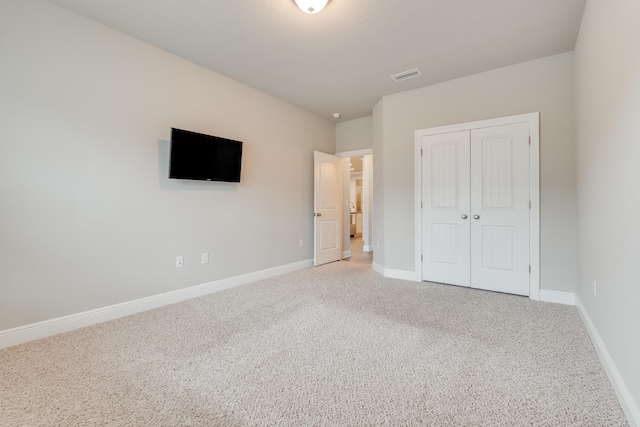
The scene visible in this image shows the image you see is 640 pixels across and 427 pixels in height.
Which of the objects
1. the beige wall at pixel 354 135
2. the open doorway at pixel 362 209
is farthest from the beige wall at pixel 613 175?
the open doorway at pixel 362 209

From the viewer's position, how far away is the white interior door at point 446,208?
355 cm

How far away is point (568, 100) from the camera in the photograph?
296 centimetres

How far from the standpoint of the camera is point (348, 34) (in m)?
2.64

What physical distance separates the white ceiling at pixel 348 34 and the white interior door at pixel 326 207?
1.65m

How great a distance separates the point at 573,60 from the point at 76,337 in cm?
536

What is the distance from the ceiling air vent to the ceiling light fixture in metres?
1.56

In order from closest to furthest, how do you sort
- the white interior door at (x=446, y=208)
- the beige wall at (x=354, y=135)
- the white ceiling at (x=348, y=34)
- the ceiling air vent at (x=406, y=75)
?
the white ceiling at (x=348, y=34), the ceiling air vent at (x=406, y=75), the white interior door at (x=446, y=208), the beige wall at (x=354, y=135)

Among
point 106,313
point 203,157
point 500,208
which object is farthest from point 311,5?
point 106,313

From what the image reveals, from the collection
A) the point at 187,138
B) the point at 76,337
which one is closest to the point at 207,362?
the point at 76,337

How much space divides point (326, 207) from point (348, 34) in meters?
2.91

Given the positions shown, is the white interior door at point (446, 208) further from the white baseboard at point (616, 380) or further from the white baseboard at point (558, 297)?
the white baseboard at point (616, 380)

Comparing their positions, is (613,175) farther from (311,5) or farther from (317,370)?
(311,5)

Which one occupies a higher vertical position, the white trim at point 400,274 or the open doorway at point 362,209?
the open doorway at point 362,209

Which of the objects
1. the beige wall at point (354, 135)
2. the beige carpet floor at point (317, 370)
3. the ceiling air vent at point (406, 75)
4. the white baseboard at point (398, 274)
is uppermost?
the ceiling air vent at point (406, 75)
